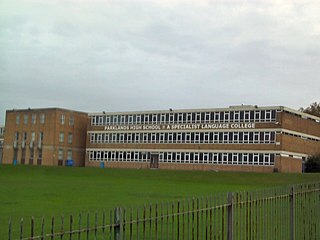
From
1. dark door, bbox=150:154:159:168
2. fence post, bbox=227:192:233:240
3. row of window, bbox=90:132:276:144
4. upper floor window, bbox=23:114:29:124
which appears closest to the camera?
fence post, bbox=227:192:233:240

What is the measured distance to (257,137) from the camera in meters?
68.0

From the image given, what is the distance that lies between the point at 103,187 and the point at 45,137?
51.9 metres

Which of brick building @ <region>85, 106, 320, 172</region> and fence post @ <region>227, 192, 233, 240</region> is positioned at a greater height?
brick building @ <region>85, 106, 320, 172</region>

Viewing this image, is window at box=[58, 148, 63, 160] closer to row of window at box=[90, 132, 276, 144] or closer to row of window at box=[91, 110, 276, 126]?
row of window at box=[90, 132, 276, 144]

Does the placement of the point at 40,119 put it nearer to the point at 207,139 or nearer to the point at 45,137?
the point at 45,137

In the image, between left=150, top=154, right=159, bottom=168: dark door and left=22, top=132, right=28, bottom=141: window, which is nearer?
left=150, top=154, right=159, bottom=168: dark door

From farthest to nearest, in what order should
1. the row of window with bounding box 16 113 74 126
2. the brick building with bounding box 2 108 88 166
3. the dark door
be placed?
1. the row of window with bounding box 16 113 74 126
2. the brick building with bounding box 2 108 88 166
3. the dark door

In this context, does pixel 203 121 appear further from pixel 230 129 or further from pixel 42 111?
pixel 42 111

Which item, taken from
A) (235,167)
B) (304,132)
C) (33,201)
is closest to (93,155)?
(235,167)

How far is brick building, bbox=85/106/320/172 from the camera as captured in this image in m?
66.9

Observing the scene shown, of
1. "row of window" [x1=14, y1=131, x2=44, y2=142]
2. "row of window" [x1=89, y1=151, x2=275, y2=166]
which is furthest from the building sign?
"row of window" [x1=14, y1=131, x2=44, y2=142]

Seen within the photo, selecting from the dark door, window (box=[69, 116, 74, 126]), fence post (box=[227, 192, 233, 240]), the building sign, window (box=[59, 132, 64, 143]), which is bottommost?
fence post (box=[227, 192, 233, 240])

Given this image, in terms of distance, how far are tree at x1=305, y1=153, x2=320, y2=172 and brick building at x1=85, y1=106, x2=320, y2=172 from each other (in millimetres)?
904

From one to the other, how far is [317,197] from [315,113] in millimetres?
79561
